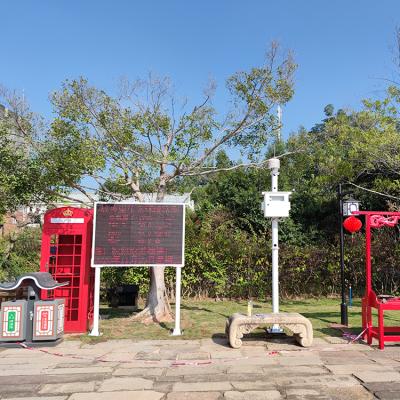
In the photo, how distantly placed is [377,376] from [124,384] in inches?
139

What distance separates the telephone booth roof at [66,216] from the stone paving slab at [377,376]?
6.17 m

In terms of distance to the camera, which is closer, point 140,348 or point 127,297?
point 140,348

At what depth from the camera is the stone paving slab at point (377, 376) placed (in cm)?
469

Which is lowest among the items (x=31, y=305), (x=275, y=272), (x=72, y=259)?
(x=31, y=305)

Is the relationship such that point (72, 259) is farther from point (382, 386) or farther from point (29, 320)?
point (382, 386)

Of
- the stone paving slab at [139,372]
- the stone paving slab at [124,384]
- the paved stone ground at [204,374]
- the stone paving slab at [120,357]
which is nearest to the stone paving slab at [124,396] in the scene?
the paved stone ground at [204,374]

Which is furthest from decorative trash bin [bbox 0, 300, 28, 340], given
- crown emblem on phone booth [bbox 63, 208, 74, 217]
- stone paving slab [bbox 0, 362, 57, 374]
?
crown emblem on phone booth [bbox 63, 208, 74, 217]

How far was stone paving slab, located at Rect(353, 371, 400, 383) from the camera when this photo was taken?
4.69 meters

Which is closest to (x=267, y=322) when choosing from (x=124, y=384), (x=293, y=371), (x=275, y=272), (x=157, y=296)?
(x=293, y=371)

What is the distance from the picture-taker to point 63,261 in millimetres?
8453

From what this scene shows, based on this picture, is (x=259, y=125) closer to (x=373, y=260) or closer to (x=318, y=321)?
(x=318, y=321)

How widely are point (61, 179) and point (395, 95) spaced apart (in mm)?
10656

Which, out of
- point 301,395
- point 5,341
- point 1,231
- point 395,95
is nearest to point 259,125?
point 395,95

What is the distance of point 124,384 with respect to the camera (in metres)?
4.63
